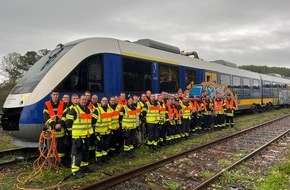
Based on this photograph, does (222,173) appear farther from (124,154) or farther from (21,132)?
(21,132)

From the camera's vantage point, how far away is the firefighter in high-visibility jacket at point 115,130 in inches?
321

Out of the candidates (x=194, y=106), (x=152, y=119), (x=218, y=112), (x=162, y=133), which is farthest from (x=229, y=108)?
(x=152, y=119)

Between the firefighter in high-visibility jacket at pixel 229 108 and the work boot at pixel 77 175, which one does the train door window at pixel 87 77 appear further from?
the firefighter in high-visibility jacket at pixel 229 108

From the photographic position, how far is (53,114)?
7051 mm

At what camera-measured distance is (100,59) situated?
356 inches

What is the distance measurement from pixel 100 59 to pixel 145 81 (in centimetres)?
240

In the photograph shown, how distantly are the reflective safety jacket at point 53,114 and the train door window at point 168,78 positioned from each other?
5.36 meters

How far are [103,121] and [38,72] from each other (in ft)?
7.51

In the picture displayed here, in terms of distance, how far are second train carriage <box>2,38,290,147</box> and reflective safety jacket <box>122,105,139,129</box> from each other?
37.5 inches

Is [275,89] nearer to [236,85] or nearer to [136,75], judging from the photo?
[236,85]

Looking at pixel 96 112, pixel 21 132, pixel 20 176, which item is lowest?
pixel 20 176

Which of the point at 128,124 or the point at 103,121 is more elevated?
the point at 103,121

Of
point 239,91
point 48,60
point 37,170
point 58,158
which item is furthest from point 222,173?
point 239,91

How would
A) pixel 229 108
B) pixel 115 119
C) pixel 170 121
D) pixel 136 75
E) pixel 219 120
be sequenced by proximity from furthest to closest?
pixel 229 108
pixel 219 120
pixel 136 75
pixel 170 121
pixel 115 119
